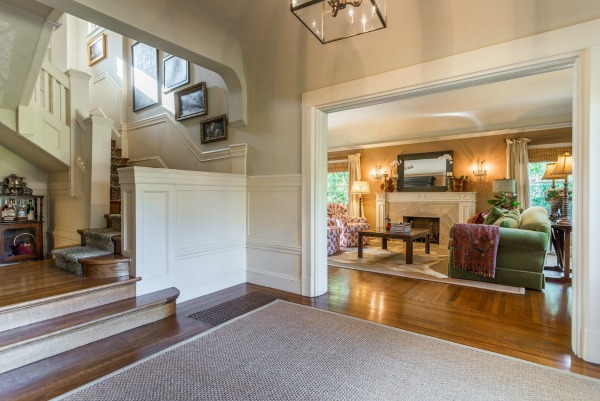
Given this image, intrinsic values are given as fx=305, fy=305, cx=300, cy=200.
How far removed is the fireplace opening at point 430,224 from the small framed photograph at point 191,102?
18.3 ft

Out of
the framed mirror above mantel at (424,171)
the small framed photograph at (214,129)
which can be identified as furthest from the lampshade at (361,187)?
the small framed photograph at (214,129)

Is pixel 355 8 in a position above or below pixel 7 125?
above

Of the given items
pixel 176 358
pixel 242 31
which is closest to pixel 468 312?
pixel 176 358

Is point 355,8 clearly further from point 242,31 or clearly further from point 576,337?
point 576,337

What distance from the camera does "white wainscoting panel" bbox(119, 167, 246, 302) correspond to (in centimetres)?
279

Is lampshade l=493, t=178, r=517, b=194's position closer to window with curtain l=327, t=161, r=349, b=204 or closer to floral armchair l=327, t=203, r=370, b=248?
floral armchair l=327, t=203, r=370, b=248

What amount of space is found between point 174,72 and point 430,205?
600cm

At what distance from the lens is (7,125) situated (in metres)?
3.60

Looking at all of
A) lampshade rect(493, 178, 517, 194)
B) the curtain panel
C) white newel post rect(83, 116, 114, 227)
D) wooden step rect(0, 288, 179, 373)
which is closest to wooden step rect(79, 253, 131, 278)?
wooden step rect(0, 288, 179, 373)

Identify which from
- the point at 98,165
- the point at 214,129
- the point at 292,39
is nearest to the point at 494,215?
the point at 292,39

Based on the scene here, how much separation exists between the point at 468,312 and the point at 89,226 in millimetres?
4419

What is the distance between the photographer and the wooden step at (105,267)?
8.87 feet

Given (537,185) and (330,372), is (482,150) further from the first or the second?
(330,372)

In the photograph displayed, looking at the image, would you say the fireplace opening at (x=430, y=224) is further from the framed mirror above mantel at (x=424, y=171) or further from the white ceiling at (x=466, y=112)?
the white ceiling at (x=466, y=112)
